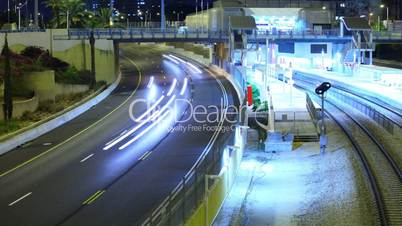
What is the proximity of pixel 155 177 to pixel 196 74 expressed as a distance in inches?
2183

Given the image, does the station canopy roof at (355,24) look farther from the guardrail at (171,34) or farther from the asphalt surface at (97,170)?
the asphalt surface at (97,170)

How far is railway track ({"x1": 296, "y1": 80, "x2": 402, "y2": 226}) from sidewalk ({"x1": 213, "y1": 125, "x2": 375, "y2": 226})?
0.52m

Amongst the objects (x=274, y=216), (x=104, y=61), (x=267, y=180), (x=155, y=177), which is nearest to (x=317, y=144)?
(x=267, y=180)

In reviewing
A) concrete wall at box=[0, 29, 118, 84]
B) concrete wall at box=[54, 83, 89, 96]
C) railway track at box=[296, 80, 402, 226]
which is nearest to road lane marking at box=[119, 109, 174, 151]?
concrete wall at box=[54, 83, 89, 96]

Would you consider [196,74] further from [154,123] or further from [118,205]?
[118,205]

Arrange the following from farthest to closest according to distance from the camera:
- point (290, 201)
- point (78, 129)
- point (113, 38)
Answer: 1. point (113, 38)
2. point (78, 129)
3. point (290, 201)

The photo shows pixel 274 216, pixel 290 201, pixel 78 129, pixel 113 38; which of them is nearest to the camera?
pixel 274 216

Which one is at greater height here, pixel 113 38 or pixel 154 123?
pixel 113 38

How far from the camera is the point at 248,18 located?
90.1 m

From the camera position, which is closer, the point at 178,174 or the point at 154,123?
the point at 178,174

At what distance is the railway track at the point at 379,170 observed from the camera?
20525 millimetres

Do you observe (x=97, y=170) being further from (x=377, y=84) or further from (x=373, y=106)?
(x=377, y=84)

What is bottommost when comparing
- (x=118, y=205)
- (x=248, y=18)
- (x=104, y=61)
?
(x=118, y=205)

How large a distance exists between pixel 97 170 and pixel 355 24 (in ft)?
228
